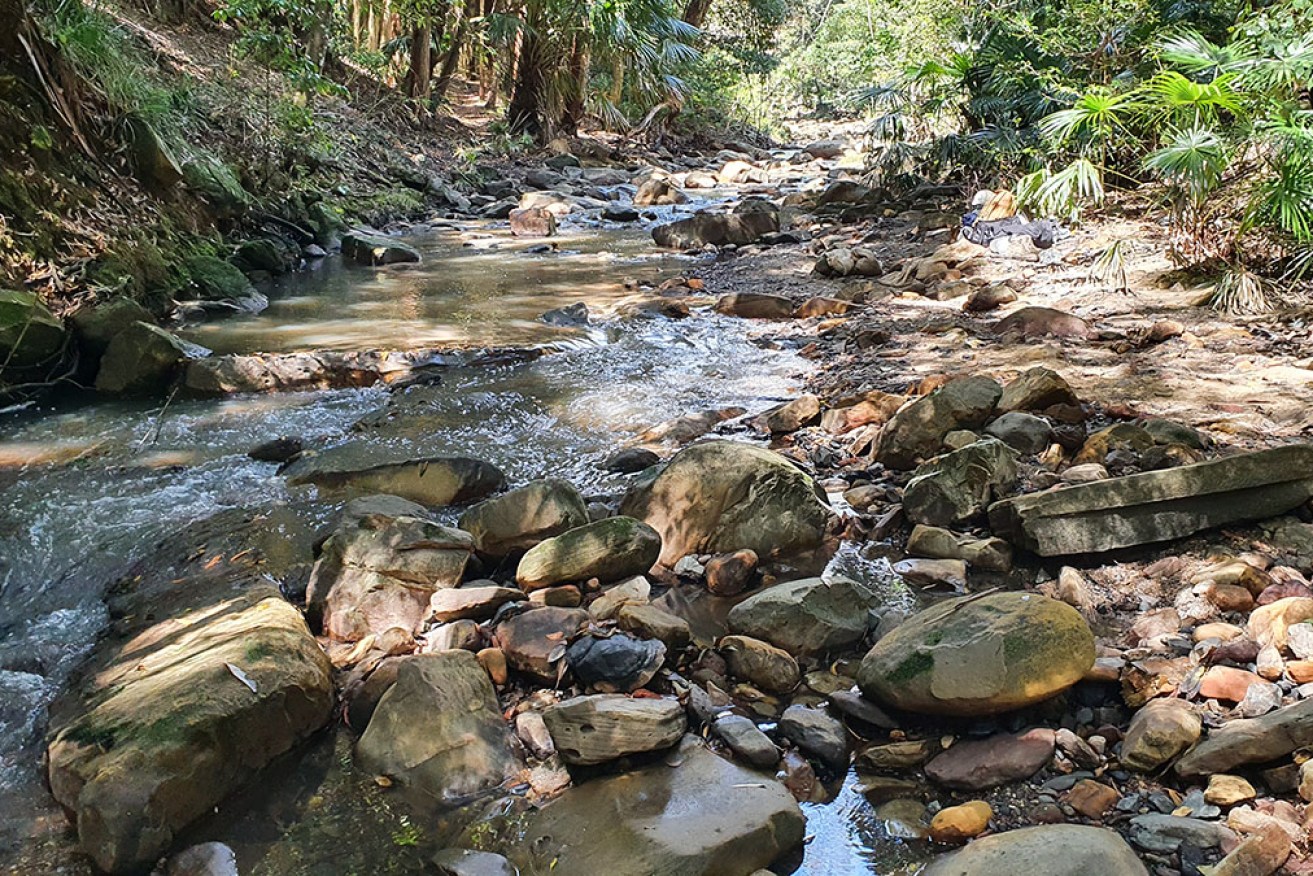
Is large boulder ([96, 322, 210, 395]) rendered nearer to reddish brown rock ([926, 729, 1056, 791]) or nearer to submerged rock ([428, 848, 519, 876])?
submerged rock ([428, 848, 519, 876])

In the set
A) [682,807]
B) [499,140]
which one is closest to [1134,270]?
[682,807]

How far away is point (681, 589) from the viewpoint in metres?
3.16

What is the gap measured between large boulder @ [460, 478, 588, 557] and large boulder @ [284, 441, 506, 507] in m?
0.50

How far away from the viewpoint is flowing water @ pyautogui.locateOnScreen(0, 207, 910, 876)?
6.82 feet

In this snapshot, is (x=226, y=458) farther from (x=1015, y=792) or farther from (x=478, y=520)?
(x=1015, y=792)

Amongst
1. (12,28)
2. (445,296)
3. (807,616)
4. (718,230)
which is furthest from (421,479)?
(718,230)

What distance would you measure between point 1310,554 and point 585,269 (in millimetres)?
7741

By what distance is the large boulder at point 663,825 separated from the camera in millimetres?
1875

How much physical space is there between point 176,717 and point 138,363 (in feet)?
12.4

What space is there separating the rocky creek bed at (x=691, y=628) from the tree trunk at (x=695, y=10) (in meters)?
19.8

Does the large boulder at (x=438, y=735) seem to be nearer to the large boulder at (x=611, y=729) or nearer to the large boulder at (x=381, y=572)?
the large boulder at (x=611, y=729)

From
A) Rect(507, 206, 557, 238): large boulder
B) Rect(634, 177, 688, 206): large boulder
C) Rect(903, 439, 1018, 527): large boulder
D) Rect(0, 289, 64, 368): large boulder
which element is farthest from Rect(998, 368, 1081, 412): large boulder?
Rect(634, 177, 688, 206): large boulder

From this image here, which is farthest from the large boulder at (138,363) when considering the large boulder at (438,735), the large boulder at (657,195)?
the large boulder at (657,195)

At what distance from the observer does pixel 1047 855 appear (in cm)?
168
